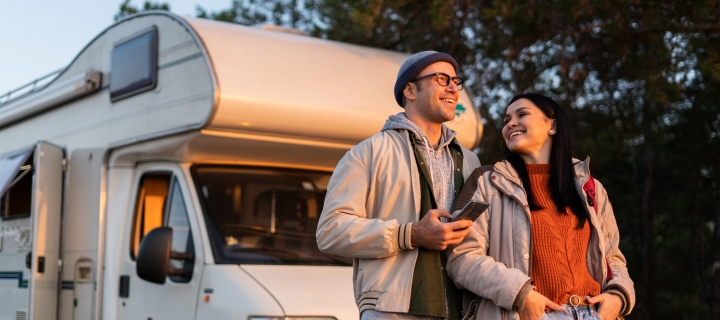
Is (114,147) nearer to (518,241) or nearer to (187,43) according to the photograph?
(187,43)

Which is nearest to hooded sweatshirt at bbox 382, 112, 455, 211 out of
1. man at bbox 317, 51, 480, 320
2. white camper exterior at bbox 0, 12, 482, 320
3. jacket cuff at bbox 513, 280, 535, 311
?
man at bbox 317, 51, 480, 320

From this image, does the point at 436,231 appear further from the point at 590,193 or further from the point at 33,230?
the point at 33,230

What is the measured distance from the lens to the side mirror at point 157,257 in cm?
457

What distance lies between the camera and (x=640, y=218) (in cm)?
1347

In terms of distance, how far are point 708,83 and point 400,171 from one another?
741 centimetres

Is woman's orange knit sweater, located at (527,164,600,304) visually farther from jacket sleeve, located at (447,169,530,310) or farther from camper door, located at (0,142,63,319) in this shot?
camper door, located at (0,142,63,319)

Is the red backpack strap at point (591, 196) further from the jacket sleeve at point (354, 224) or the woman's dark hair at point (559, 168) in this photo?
the jacket sleeve at point (354, 224)

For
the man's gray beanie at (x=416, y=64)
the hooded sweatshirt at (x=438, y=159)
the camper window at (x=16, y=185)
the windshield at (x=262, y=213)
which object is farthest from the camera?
the camper window at (x=16, y=185)

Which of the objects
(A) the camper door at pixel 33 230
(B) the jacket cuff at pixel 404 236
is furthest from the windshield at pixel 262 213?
(B) the jacket cuff at pixel 404 236

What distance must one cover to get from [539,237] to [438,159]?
55 centimetres

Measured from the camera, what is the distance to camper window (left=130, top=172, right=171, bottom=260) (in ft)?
17.7

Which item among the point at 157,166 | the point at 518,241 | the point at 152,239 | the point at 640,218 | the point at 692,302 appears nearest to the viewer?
the point at 518,241

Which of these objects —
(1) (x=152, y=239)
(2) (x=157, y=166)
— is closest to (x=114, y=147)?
(2) (x=157, y=166)

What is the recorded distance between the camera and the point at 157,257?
4602 mm
